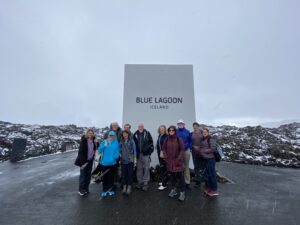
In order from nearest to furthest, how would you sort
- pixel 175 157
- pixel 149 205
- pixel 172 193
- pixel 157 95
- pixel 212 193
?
pixel 149 205 < pixel 175 157 < pixel 172 193 < pixel 212 193 < pixel 157 95

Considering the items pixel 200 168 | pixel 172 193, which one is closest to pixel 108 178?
pixel 172 193

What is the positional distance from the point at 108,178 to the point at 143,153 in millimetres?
1241

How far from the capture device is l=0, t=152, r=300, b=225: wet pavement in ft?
12.9

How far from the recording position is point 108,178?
5422mm

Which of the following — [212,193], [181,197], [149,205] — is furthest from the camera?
[212,193]

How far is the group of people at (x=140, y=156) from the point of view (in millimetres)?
5047

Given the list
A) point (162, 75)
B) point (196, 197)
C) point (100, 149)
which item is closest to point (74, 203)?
point (100, 149)

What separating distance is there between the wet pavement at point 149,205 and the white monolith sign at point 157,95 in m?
2.73

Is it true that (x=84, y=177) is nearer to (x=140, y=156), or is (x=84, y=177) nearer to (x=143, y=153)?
(x=140, y=156)

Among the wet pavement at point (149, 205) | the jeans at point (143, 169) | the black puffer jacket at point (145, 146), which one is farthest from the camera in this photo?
the jeans at point (143, 169)

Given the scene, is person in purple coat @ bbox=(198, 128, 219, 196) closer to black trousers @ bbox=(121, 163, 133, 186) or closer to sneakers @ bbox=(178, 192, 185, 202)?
sneakers @ bbox=(178, 192, 185, 202)

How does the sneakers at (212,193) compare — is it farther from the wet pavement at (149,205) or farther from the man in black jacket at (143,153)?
the man in black jacket at (143,153)

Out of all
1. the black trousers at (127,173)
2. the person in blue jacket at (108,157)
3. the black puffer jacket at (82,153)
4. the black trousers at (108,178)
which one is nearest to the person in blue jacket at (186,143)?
the black trousers at (127,173)

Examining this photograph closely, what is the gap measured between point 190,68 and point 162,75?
1.24 m
